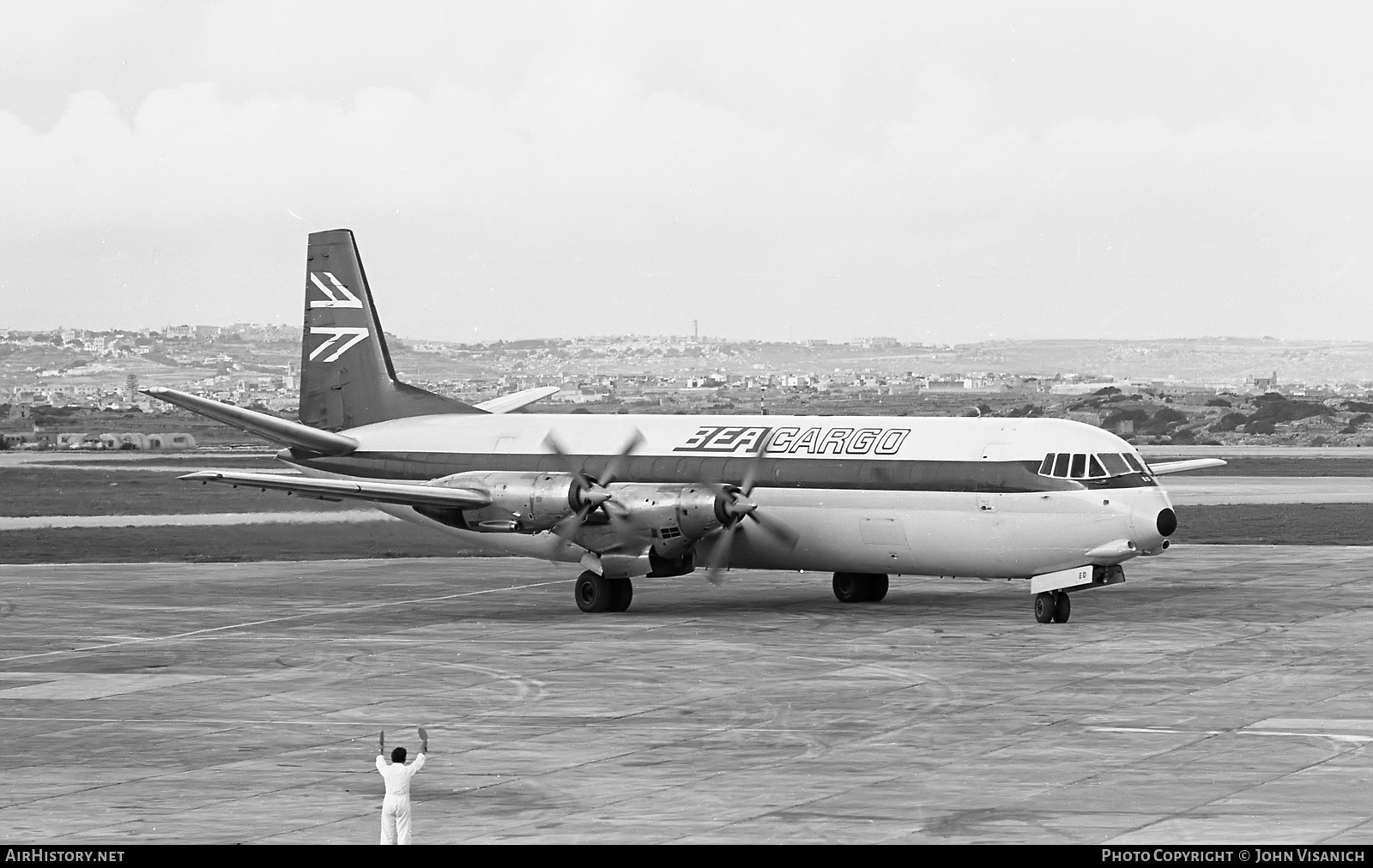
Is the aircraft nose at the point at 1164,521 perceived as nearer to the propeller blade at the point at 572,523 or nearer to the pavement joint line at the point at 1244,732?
the pavement joint line at the point at 1244,732

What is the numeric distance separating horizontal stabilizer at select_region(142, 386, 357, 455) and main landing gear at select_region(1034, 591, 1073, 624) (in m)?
16.5

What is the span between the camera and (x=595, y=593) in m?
36.3

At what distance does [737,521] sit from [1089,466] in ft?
22.1

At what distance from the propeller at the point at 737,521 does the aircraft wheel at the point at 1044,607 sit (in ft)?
16.3

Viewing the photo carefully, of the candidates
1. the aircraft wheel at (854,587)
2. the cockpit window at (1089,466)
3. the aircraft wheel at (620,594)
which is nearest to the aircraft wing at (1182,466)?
the cockpit window at (1089,466)

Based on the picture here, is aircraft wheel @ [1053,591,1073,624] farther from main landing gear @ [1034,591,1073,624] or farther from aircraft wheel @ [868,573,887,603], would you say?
aircraft wheel @ [868,573,887,603]

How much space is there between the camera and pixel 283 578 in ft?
147

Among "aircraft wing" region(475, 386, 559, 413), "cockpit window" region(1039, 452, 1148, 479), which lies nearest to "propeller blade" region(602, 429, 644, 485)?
"aircraft wing" region(475, 386, 559, 413)

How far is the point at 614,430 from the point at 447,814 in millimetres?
21375

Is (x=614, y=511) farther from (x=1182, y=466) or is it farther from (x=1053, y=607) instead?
(x=1182, y=466)

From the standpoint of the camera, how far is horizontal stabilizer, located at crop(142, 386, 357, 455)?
37938mm

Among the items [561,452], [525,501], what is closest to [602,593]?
[525,501]

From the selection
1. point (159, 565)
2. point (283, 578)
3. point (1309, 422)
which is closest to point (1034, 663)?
point (283, 578)
